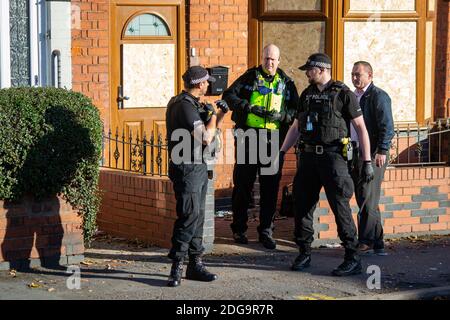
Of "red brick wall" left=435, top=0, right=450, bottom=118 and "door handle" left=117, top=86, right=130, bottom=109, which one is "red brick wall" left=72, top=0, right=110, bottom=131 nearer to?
"door handle" left=117, top=86, right=130, bottom=109

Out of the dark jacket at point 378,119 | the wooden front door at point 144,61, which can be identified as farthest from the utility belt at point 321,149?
the wooden front door at point 144,61

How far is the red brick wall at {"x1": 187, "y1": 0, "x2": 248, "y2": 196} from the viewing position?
43.1 feet

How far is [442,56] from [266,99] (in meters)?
4.85

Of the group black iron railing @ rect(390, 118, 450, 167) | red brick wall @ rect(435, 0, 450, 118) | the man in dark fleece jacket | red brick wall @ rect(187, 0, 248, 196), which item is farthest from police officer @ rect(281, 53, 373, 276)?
red brick wall @ rect(435, 0, 450, 118)

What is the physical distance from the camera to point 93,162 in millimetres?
9867

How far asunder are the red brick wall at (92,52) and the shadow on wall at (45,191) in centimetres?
294

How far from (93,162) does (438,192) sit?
4.12m

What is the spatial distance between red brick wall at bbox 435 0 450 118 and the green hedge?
6530 mm

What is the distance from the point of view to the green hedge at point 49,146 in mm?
9273

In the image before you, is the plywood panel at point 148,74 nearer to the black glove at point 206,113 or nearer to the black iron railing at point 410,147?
the black iron railing at point 410,147

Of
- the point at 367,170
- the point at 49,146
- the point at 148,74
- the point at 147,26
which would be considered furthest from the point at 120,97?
the point at 367,170

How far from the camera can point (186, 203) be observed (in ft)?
29.5

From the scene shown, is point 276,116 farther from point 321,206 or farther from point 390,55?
point 390,55

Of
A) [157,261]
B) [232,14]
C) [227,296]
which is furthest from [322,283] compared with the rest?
[232,14]
